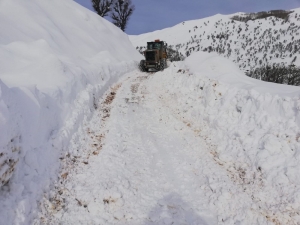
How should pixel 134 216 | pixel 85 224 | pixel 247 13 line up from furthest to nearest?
pixel 247 13 < pixel 134 216 < pixel 85 224

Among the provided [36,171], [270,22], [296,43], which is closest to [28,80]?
[36,171]

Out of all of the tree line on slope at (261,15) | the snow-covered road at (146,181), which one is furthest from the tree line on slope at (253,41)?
the snow-covered road at (146,181)

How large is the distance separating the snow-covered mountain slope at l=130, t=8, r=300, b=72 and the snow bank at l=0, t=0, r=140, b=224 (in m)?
61.2

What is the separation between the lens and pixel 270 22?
103000 mm

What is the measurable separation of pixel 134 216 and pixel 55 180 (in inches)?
77.9

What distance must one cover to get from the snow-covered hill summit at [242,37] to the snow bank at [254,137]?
6511 centimetres

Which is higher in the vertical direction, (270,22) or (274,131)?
(270,22)

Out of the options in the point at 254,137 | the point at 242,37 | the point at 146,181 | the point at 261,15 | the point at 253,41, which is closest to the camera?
the point at 146,181

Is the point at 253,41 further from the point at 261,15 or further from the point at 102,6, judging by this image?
the point at 102,6

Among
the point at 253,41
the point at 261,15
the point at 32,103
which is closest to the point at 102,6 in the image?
the point at 32,103

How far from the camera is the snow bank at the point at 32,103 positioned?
3.78 meters

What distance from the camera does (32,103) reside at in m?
5.16

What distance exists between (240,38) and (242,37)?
132 centimetres

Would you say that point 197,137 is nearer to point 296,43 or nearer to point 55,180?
point 55,180
